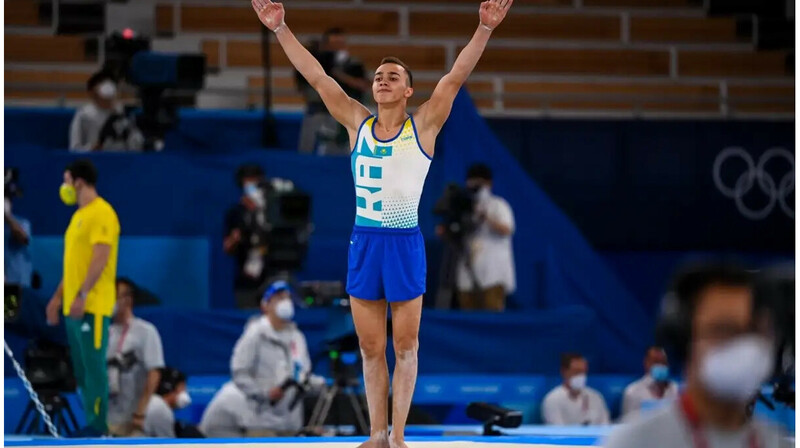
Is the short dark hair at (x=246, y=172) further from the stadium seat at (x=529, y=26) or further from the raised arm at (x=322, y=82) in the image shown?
the raised arm at (x=322, y=82)

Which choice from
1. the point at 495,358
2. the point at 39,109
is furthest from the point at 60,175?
the point at 495,358

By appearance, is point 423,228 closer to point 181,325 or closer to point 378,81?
point 181,325

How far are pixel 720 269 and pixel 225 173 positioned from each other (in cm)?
851

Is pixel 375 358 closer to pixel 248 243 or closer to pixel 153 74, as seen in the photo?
pixel 248 243

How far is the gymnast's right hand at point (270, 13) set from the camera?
527cm

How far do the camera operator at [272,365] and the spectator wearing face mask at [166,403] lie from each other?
0.26 m

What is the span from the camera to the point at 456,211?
9695 mm

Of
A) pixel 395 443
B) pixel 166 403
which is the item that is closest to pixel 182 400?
pixel 166 403

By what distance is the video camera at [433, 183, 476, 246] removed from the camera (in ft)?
31.6

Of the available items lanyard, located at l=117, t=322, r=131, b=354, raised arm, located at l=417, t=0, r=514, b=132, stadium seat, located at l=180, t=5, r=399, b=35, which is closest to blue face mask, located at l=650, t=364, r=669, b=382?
lanyard, located at l=117, t=322, r=131, b=354

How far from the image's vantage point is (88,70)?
13070 mm

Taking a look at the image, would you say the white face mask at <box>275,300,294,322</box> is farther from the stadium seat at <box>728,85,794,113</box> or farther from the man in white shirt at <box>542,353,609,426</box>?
the stadium seat at <box>728,85,794,113</box>

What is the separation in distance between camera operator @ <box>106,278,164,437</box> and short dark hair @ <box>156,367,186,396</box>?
1.8 inches

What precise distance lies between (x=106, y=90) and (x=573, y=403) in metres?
4.69
